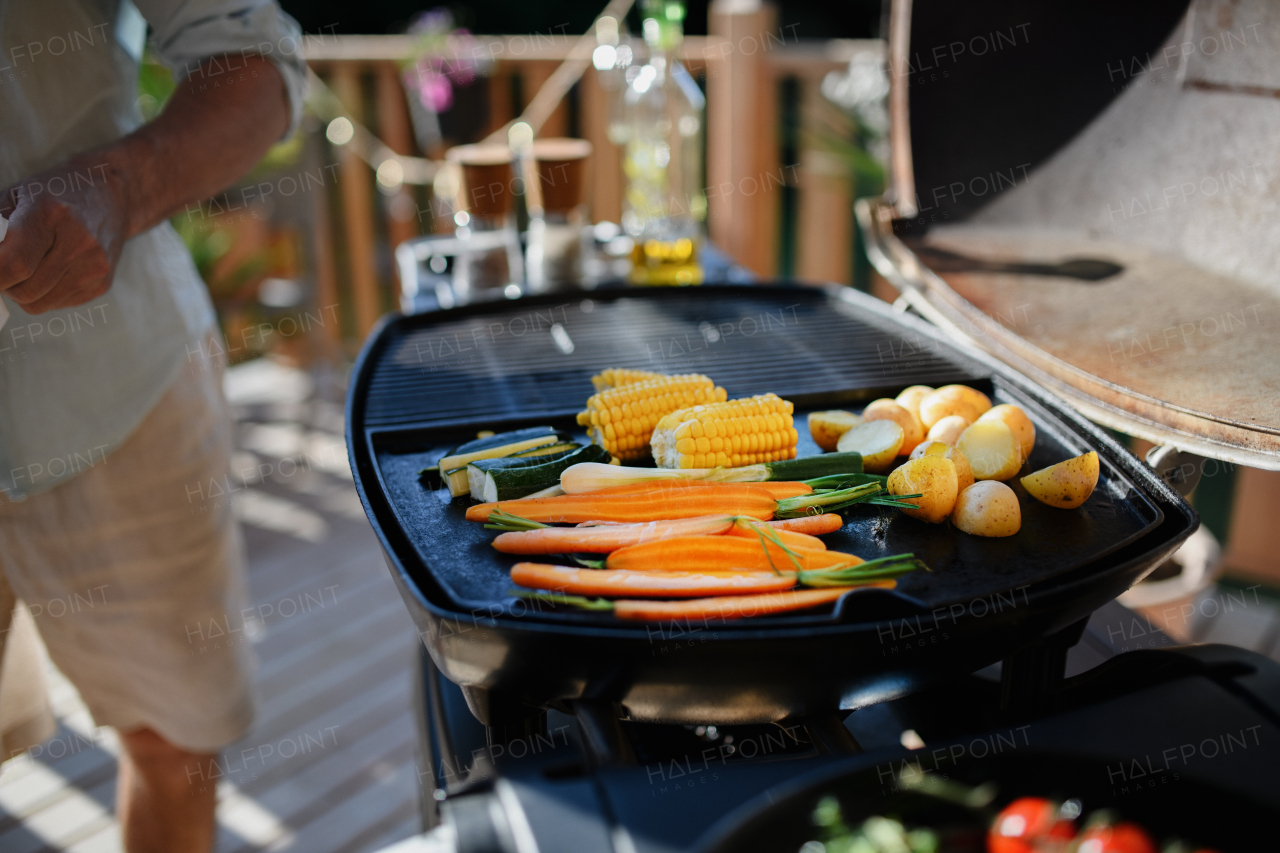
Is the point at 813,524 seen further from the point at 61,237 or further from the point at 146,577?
the point at 146,577

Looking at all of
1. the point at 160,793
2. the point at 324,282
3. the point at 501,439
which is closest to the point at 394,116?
the point at 324,282

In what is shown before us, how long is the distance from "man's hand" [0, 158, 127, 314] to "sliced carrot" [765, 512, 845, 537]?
946 millimetres

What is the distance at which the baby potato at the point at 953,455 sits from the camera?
1.14 meters

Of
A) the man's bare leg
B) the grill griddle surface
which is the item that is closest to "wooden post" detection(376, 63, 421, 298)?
the grill griddle surface

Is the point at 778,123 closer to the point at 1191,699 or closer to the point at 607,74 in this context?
the point at 607,74

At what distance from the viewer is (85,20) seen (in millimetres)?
1409

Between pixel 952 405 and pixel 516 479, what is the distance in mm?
650

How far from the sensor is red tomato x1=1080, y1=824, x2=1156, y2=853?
0.67 meters

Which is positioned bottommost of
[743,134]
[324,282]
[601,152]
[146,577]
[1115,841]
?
[324,282]

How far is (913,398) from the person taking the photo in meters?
1.38

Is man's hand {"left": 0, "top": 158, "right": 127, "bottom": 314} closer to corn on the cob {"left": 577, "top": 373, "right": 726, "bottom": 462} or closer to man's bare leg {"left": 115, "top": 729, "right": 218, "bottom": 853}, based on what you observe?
corn on the cob {"left": 577, "top": 373, "right": 726, "bottom": 462}

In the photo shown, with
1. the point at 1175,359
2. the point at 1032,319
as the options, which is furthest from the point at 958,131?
the point at 1175,359

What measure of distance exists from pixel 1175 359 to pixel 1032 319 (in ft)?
0.81

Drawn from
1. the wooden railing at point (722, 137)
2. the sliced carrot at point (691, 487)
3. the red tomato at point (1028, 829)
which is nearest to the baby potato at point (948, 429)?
the sliced carrot at point (691, 487)
